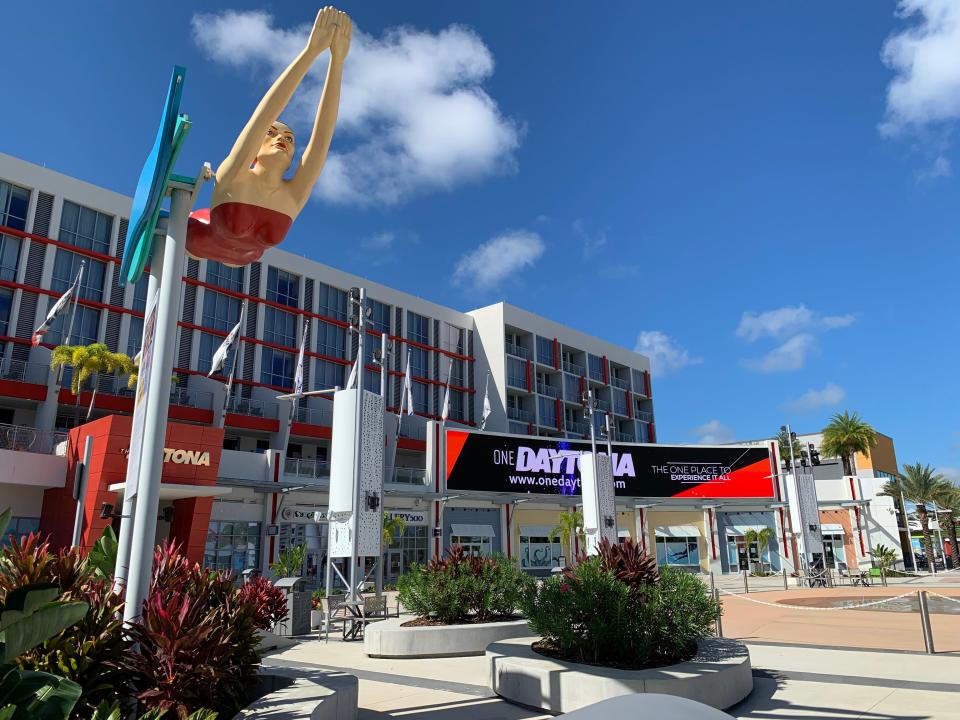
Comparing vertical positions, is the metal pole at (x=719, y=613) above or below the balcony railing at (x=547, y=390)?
below

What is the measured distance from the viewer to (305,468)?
37000 millimetres

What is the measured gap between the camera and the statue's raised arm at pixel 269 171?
8.04 m

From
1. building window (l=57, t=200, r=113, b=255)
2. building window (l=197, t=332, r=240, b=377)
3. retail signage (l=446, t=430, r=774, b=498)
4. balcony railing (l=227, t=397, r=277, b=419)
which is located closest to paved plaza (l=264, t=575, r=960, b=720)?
retail signage (l=446, t=430, r=774, b=498)

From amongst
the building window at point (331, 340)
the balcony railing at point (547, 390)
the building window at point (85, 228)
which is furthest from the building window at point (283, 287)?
the balcony railing at point (547, 390)

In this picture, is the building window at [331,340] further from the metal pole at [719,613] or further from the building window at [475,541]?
the metal pole at [719,613]

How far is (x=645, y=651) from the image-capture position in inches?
346

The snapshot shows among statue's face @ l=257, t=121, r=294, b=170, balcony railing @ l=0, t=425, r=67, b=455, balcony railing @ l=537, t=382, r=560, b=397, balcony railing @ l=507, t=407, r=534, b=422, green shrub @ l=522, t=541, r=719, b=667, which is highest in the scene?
balcony railing @ l=537, t=382, r=560, b=397

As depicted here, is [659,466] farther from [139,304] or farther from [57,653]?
[57,653]

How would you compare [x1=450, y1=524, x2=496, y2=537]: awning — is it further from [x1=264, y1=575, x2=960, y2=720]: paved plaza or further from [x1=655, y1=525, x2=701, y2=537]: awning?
[x1=264, y1=575, x2=960, y2=720]: paved plaza

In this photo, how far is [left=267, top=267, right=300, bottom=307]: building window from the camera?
49719 mm

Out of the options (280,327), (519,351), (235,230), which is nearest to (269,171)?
(235,230)

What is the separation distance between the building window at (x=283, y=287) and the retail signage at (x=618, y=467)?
17.1 m

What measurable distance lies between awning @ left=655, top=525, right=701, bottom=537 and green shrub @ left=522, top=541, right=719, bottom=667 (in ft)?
147

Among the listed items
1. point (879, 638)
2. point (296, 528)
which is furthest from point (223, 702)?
point (296, 528)
